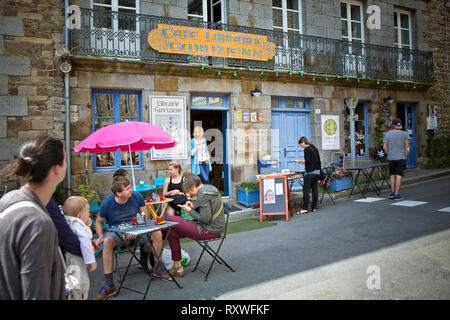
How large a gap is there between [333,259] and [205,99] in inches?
252

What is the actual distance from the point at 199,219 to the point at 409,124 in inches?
490

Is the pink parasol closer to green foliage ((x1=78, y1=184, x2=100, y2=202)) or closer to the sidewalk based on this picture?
green foliage ((x1=78, y1=184, x2=100, y2=202))

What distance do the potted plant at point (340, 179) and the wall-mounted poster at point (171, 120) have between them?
13.7 ft

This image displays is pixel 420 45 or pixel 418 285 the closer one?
pixel 418 285

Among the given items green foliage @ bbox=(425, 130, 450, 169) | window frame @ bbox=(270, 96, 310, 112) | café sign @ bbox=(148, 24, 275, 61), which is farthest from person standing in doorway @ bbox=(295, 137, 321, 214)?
green foliage @ bbox=(425, 130, 450, 169)

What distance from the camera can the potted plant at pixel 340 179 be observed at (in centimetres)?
944

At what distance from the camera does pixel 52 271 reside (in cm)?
162

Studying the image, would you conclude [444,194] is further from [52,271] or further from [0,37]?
[0,37]

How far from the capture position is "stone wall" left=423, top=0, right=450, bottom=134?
14.1 metres

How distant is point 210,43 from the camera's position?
946cm

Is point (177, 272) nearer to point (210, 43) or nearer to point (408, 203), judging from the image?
point (408, 203)

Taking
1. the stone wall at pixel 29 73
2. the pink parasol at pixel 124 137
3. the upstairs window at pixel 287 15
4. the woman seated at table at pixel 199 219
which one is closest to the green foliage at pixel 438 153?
the upstairs window at pixel 287 15

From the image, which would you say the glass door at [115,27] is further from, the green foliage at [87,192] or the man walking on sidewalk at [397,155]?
the man walking on sidewalk at [397,155]
